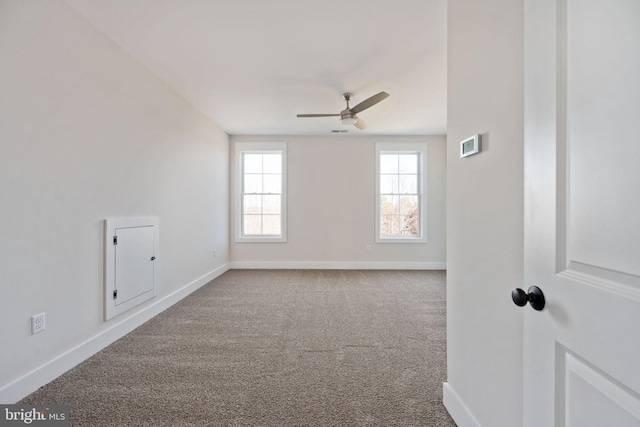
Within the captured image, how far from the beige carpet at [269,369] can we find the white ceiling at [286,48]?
2.60 m

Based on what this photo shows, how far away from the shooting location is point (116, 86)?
2486 mm

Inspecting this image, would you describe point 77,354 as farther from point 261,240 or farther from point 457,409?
point 261,240

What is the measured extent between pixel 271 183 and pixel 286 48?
10.8ft

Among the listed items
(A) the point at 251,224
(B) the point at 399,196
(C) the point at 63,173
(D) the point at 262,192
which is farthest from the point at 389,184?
(C) the point at 63,173

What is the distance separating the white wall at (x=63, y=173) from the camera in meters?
1.68

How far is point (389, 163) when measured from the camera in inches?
222

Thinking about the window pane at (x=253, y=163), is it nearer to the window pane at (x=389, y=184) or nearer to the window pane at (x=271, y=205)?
the window pane at (x=271, y=205)

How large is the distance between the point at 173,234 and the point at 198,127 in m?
1.64

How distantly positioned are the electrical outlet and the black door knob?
262cm

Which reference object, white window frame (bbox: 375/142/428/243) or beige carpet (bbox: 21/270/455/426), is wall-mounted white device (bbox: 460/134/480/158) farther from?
white window frame (bbox: 375/142/428/243)

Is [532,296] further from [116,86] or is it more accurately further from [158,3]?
[116,86]

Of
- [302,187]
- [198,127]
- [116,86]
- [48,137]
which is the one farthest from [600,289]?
[302,187]

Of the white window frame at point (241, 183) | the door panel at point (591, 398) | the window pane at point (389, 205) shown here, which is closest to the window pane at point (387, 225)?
the window pane at point (389, 205)

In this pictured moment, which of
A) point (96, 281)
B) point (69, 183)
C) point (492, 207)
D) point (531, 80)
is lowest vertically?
point (96, 281)
